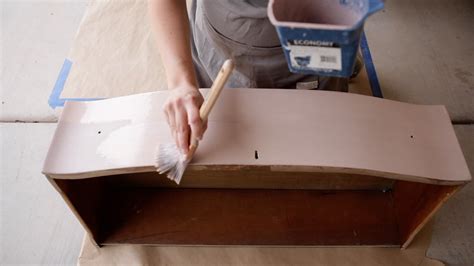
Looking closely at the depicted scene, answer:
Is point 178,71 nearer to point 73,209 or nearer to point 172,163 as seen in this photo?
point 172,163

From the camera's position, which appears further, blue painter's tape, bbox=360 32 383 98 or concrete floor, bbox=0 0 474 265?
blue painter's tape, bbox=360 32 383 98

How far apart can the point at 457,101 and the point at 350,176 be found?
2.20ft

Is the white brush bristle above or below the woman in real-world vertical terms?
below

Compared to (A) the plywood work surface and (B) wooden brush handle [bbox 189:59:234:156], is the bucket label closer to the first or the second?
(B) wooden brush handle [bbox 189:59:234:156]

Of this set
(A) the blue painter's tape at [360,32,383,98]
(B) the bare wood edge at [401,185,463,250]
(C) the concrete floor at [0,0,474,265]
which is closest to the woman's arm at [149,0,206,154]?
(B) the bare wood edge at [401,185,463,250]

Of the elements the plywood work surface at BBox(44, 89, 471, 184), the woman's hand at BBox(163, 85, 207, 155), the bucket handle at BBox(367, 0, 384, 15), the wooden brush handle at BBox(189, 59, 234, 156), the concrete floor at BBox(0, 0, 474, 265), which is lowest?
the concrete floor at BBox(0, 0, 474, 265)

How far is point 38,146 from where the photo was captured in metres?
1.36

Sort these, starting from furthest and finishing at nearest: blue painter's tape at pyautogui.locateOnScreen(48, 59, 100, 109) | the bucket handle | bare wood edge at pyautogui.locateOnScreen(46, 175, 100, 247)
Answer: blue painter's tape at pyautogui.locateOnScreen(48, 59, 100, 109)
bare wood edge at pyautogui.locateOnScreen(46, 175, 100, 247)
the bucket handle

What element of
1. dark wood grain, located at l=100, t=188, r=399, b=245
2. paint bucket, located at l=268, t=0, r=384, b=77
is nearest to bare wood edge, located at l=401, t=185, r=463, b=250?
dark wood grain, located at l=100, t=188, r=399, b=245

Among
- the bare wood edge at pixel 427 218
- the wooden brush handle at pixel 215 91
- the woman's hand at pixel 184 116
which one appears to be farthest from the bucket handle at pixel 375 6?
the bare wood edge at pixel 427 218

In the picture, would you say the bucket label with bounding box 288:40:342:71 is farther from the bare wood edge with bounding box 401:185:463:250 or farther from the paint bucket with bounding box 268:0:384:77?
the bare wood edge with bounding box 401:185:463:250

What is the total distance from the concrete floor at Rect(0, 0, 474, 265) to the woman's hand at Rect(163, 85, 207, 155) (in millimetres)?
616

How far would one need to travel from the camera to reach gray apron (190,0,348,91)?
2.78 ft

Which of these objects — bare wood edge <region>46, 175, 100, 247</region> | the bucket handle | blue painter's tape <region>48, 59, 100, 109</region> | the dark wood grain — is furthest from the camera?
blue painter's tape <region>48, 59, 100, 109</region>
